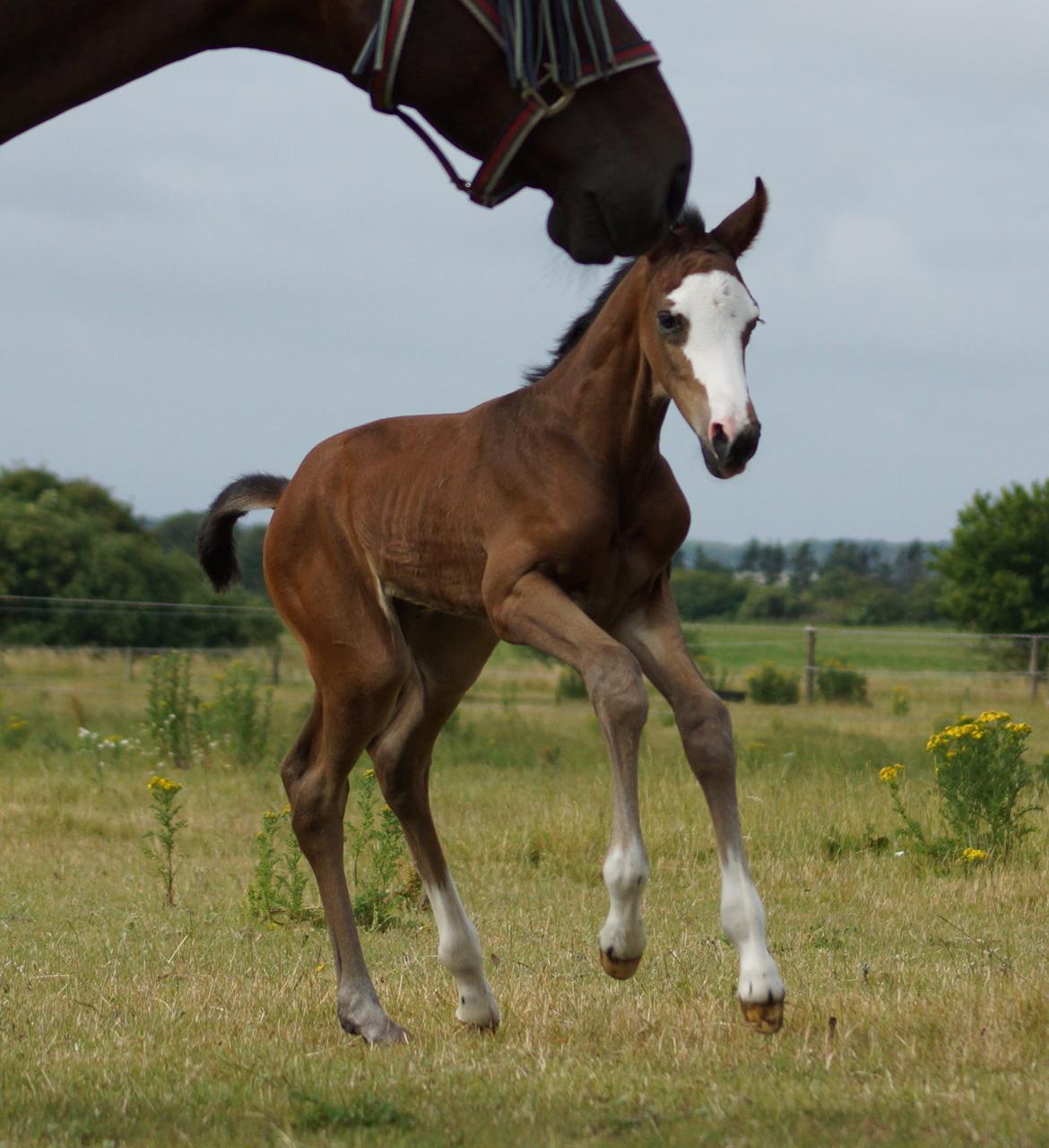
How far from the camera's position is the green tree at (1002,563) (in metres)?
34.0

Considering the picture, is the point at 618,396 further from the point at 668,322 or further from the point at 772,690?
the point at 772,690

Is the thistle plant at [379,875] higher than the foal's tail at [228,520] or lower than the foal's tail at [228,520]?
lower

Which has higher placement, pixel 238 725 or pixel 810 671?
pixel 810 671

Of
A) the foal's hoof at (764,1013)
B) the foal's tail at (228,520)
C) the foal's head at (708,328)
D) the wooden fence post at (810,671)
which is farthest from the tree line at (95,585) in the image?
the foal's hoof at (764,1013)

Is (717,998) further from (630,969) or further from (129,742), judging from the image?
(129,742)

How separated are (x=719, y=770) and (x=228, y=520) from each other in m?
2.73

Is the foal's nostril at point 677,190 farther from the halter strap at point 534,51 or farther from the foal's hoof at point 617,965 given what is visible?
the foal's hoof at point 617,965

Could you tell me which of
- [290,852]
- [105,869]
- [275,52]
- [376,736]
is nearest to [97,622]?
[105,869]

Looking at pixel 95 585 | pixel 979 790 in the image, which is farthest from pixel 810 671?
pixel 979 790

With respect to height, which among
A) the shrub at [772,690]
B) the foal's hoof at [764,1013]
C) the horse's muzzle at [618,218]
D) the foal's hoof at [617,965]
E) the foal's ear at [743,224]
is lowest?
the foal's hoof at [764,1013]

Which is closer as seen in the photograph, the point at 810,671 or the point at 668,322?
the point at 668,322

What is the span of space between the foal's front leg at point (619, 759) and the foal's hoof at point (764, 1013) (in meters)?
0.30

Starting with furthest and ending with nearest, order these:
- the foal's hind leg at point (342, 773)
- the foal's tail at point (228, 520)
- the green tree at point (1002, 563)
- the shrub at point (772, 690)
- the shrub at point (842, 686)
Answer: the green tree at point (1002, 563), the shrub at point (842, 686), the shrub at point (772, 690), the foal's tail at point (228, 520), the foal's hind leg at point (342, 773)

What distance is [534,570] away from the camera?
13.9 feet
